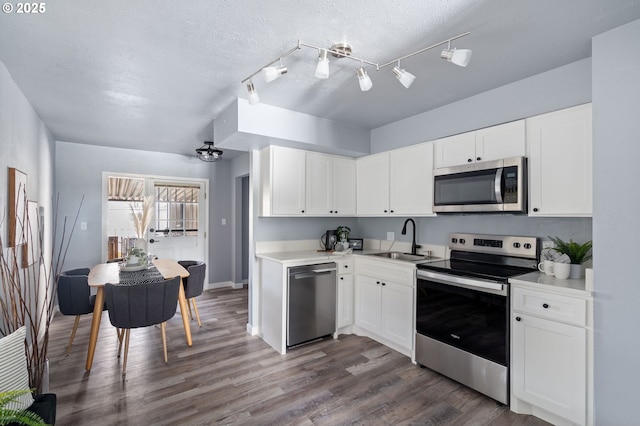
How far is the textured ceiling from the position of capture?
5.37ft

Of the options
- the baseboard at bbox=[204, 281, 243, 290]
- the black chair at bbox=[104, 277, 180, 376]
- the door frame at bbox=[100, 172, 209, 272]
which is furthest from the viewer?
the baseboard at bbox=[204, 281, 243, 290]

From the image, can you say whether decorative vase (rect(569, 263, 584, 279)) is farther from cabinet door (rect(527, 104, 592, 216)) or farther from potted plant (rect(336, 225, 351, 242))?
potted plant (rect(336, 225, 351, 242))

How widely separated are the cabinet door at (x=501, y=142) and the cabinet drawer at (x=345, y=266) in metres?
1.63

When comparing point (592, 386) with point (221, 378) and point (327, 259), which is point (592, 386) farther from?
point (221, 378)

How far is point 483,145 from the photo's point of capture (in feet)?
8.61

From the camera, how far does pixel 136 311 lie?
259 cm

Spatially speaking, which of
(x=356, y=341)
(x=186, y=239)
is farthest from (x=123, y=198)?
(x=356, y=341)

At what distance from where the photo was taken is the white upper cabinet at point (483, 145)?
2412 millimetres

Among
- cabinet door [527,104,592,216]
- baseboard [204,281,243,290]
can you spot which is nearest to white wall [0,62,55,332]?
baseboard [204,281,243,290]

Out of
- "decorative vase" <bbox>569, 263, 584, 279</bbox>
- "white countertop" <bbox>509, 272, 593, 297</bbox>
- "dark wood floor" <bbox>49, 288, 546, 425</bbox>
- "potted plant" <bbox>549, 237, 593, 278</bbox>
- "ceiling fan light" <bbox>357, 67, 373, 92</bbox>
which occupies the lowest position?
"dark wood floor" <bbox>49, 288, 546, 425</bbox>

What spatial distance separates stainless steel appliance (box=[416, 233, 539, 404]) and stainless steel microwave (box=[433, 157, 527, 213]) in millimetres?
371

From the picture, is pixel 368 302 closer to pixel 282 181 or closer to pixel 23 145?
pixel 282 181

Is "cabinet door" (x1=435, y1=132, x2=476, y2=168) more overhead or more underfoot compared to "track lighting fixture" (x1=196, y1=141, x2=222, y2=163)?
more underfoot

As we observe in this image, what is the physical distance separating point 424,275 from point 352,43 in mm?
1916
